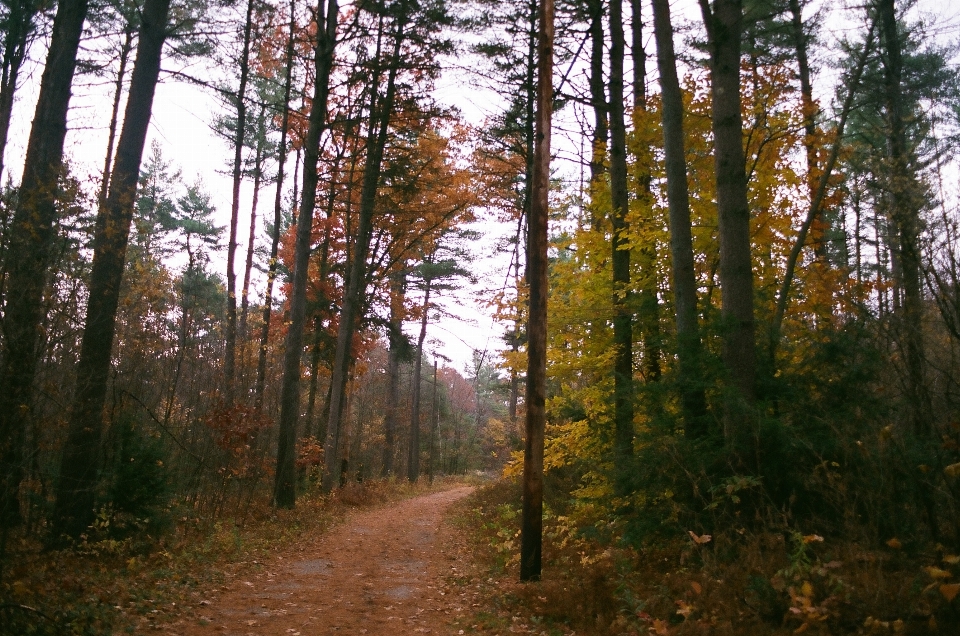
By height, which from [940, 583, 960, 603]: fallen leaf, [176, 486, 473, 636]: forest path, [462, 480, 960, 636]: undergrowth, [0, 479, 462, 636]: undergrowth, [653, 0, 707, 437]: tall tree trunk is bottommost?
[176, 486, 473, 636]: forest path

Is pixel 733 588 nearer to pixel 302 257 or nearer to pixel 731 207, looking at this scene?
pixel 731 207

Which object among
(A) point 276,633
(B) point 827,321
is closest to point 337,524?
(A) point 276,633

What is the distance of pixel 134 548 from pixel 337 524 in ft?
20.0

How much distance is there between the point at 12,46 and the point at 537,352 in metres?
11.5

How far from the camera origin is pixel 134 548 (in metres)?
8.88

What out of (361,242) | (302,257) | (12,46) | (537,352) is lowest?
(537,352)

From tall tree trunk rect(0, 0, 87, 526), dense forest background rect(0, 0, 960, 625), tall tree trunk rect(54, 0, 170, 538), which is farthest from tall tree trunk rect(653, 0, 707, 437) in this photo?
tall tree trunk rect(54, 0, 170, 538)

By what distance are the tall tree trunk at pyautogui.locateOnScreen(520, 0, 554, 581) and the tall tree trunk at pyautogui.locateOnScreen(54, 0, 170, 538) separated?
5933 mm

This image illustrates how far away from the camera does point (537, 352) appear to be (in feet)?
27.5

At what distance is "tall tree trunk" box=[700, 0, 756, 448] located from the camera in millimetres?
7543

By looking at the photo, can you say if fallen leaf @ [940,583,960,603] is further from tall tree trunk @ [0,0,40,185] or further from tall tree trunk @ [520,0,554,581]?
tall tree trunk @ [0,0,40,185]

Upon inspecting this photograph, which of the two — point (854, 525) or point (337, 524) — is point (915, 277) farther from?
point (337, 524)

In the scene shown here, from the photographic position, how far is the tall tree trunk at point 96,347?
8742 millimetres

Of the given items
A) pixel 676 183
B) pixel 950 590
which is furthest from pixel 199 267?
pixel 950 590
